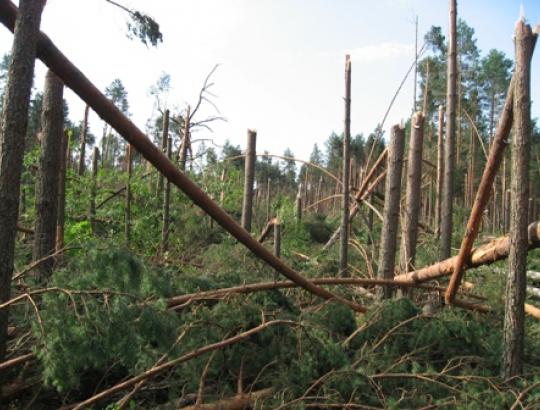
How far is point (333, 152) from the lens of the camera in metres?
35.7

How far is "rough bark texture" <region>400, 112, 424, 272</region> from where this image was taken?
5016 mm

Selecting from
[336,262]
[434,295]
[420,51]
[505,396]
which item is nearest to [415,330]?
[505,396]

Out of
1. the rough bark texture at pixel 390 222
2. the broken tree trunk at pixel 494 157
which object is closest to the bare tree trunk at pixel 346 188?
the rough bark texture at pixel 390 222

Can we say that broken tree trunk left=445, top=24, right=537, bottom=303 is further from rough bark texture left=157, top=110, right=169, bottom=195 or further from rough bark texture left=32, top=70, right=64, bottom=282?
rough bark texture left=157, top=110, right=169, bottom=195

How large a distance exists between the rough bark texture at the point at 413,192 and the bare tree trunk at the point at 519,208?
2014 millimetres

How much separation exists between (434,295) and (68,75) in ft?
12.0

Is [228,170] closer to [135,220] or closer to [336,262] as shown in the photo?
[135,220]

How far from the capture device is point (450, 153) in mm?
6727

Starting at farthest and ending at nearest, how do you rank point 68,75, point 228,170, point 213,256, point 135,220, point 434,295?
point 228,170 < point 135,220 < point 213,256 < point 434,295 < point 68,75

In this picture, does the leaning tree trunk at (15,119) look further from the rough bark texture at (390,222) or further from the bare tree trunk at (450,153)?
the bare tree trunk at (450,153)

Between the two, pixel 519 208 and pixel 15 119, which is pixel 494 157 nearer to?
pixel 519 208

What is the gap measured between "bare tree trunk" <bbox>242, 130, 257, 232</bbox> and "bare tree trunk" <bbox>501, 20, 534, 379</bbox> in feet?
14.3

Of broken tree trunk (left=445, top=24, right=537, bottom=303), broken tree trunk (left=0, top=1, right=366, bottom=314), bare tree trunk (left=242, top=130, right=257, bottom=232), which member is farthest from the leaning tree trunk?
bare tree trunk (left=242, top=130, right=257, bottom=232)

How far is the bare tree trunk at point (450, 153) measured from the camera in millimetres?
6059
